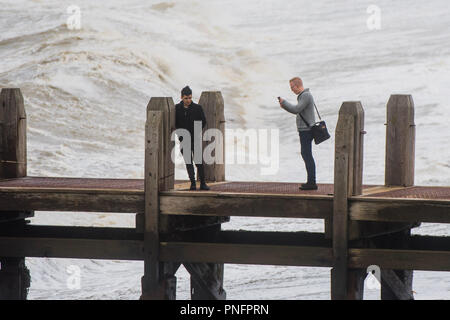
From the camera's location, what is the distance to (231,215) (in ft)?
37.2

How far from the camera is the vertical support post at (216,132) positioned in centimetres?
1333

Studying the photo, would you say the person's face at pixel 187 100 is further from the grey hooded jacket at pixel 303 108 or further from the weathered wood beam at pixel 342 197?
the weathered wood beam at pixel 342 197

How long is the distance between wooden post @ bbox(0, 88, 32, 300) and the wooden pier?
1.0 inches

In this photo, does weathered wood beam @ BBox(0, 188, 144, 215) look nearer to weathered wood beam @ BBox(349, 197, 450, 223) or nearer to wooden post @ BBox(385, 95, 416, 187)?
weathered wood beam @ BBox(349, 197, 450, 223)

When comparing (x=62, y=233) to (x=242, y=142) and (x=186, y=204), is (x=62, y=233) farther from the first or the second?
(x=242, y=142)

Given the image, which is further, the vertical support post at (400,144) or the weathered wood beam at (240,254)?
the vertical support post at (400,144)

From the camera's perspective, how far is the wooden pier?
11156 mm

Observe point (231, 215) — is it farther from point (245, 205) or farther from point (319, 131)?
point (319, 131)

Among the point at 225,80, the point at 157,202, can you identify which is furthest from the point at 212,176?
the point at 225,80

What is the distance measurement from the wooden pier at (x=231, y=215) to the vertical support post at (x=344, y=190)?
0.01 m

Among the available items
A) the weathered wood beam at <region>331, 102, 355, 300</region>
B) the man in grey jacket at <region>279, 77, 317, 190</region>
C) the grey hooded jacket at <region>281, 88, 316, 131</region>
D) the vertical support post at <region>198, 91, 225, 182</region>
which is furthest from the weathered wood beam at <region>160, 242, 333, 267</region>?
the vertical support post at <region>198, 91, 225, 182</region>

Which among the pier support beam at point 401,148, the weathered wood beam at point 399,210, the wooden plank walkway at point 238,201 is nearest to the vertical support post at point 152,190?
the wooden plank walkway at point 238,201

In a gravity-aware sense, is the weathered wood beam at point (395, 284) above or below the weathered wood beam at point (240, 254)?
below

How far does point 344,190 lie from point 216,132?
2.73 m
